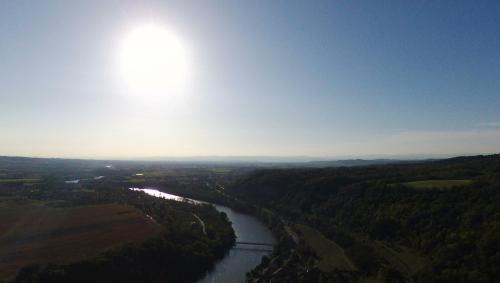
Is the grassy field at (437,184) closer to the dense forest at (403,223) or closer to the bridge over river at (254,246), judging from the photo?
the dense forest at (403,223)

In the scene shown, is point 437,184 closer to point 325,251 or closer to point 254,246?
point 325,251

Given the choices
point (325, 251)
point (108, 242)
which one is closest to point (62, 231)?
point (108, 242)

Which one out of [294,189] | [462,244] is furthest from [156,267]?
[294,189]

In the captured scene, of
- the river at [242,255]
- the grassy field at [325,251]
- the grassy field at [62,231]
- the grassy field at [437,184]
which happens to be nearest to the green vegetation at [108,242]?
the grassy field at [62,231]

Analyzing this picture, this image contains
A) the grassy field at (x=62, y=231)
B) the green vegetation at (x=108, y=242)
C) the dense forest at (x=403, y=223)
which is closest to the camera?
the dense forest at (x=403, y=223)

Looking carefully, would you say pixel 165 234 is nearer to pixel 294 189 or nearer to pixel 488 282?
pixel 488 282
